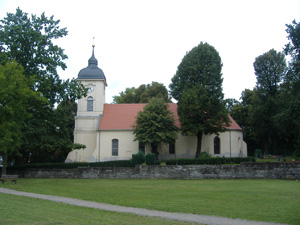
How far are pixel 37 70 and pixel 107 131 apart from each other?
16393 millimetres

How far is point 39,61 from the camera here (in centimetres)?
2798

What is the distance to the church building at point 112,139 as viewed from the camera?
42.4 m

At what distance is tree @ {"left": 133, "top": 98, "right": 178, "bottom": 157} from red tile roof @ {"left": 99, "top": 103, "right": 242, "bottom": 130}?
3.84 meters

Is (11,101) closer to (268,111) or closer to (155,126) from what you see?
(155,126)

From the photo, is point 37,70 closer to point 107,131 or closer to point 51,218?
point 107,131

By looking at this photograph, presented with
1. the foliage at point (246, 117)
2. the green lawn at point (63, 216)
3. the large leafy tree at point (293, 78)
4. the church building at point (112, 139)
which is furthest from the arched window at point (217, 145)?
the green lawn at point (63, 216)

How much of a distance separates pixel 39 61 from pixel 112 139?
17.5 metres

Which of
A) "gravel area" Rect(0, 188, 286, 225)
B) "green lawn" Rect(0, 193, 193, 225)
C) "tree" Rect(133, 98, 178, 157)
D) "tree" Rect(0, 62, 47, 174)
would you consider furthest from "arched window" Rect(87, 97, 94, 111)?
"green lawn" Rect(0, 193, 193, 225)

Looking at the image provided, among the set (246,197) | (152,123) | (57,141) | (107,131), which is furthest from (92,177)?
(246,197)

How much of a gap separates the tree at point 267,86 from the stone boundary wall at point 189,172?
62.8ft

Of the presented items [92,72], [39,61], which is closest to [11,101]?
[39,61]

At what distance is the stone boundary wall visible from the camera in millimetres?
26875

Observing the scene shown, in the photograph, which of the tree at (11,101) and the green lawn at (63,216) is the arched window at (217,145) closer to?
the tree at (11,101)

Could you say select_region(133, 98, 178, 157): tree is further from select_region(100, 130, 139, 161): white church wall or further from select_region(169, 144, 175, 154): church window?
select_region(169, 144, 175, 154): church window
